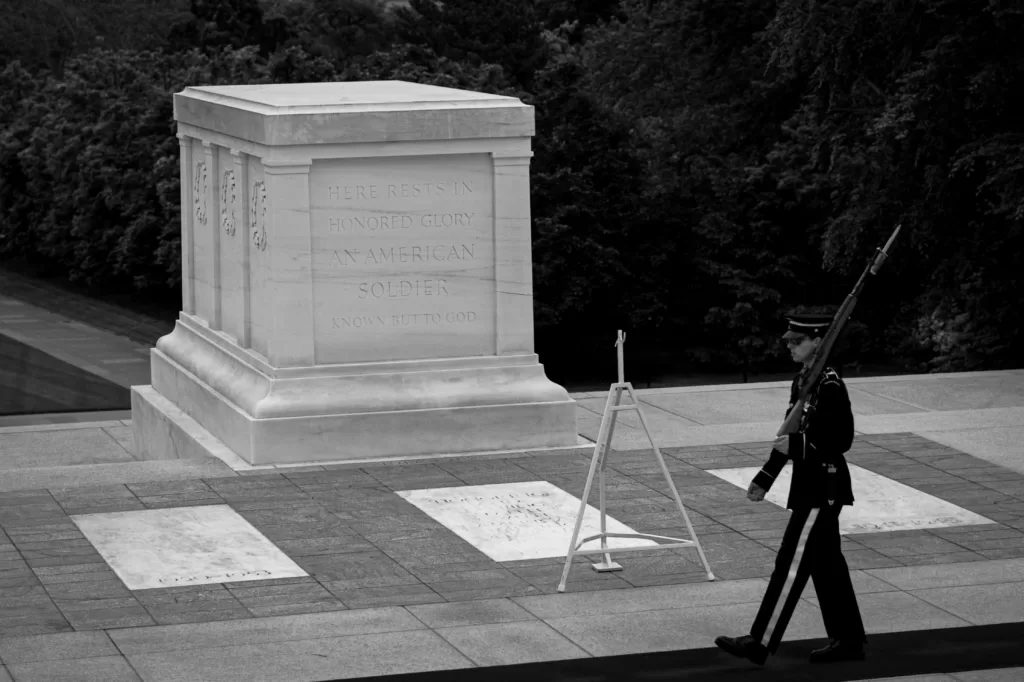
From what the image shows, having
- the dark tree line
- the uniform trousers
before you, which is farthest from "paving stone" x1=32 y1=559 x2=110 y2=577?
the dark tree line

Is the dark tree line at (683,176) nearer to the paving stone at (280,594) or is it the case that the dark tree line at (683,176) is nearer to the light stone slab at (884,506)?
the light stone slab at (884,506)

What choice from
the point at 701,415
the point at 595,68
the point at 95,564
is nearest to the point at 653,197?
the point at 595,68

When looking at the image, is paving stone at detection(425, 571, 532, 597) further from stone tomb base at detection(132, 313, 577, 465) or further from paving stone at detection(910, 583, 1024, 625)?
stone tomb base at detection(132, 313, 577, 465)

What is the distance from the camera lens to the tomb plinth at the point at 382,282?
1255 cm

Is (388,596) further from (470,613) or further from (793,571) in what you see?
(793,571)

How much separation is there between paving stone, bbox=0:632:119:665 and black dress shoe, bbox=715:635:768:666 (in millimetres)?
2754

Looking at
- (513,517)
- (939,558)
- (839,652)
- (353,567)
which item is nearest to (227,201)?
(513,517)

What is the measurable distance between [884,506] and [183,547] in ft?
14.0

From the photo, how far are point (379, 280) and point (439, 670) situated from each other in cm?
530

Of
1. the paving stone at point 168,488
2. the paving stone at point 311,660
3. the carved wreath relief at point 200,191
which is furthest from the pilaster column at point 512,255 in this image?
the paving stone at point 311,660

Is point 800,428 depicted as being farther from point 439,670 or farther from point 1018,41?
point 1018,41

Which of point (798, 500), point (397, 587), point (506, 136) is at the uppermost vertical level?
point (506, 136)

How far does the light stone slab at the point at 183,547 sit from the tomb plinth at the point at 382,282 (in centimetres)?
162

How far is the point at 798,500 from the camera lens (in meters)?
7.89
